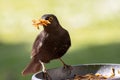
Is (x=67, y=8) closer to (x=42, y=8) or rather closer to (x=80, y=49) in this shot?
(x=42, y=8)

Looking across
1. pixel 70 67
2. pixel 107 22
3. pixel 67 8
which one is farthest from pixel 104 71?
pixel 67 8

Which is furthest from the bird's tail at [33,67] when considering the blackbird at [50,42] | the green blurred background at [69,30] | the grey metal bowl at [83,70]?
the green blurred background at [69,30]

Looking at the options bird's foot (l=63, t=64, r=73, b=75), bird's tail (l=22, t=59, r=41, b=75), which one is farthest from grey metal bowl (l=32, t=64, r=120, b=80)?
bird's tail (l=22, t=59, r=41, b=75)

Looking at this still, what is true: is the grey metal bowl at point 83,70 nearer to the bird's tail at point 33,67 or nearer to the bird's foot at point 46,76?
the bird's foot at point 46,76

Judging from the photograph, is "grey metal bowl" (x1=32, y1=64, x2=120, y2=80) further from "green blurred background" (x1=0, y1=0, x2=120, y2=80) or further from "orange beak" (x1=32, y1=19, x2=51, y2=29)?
"green blurred background" (x1=0, y1=0, x2=120, y2=80)

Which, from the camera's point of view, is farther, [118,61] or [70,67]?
[118,61]

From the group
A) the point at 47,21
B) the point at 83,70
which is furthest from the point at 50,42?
the point at 83,70

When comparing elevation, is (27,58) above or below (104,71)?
below

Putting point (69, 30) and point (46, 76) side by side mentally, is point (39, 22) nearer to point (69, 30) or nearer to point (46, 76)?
point (46, 76)

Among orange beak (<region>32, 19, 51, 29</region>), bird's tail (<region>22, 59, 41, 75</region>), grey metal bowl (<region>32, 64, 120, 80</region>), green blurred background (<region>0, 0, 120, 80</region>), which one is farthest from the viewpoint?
green blurred background (<region>0, 0, 120, 80</region>)
